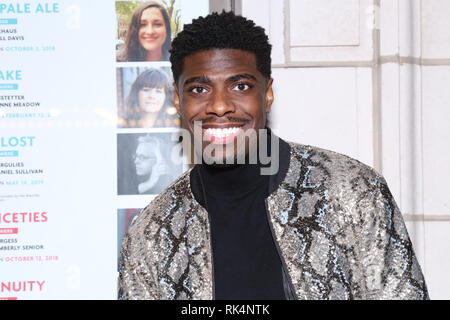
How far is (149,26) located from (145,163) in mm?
675

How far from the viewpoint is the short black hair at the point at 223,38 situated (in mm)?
2211

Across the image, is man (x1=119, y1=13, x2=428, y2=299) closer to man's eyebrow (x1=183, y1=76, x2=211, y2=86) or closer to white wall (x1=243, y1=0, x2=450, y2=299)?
man's eyebrow (x1=183, y1=76, x2=211, y2=86)

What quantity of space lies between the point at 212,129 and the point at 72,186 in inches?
47.6

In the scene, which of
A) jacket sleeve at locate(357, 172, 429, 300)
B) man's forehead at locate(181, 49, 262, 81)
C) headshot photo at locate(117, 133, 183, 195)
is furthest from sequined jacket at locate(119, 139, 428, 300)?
headshot photo at locate(117, 133, 183, 195)

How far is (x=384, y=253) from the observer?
1.95 m

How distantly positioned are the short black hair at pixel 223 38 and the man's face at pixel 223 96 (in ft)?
0.10

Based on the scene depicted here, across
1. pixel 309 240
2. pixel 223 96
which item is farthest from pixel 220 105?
pixel 309 240

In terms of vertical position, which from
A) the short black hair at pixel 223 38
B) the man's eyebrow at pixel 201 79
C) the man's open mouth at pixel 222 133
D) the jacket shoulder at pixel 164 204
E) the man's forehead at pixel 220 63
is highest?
the short black hair at pixel 223 38

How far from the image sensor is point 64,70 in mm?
3096

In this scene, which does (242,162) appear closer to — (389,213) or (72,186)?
(389,213)

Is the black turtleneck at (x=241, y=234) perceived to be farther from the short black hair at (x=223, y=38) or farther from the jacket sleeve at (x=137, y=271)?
the short black hair at (x=223, y=38)

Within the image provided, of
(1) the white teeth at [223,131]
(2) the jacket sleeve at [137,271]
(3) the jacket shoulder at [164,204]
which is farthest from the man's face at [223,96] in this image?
(2) the jacket sleeve at [137,271]

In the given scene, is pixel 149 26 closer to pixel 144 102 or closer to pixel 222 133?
pixel 144 102
